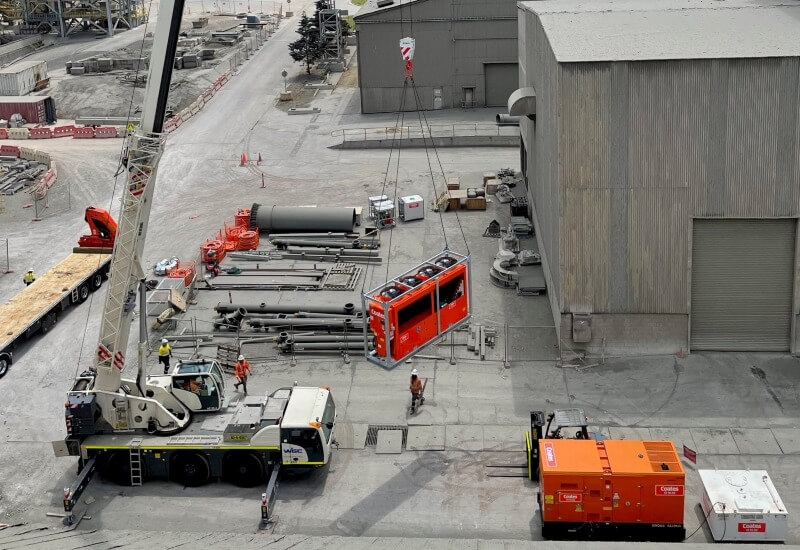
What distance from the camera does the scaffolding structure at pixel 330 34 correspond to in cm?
8075

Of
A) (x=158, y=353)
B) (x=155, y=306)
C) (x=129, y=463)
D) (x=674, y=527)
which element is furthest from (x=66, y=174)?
(x=674, y=527)

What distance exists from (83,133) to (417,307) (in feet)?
138

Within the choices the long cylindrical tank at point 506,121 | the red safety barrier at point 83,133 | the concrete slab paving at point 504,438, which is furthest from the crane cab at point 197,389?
the red safety barrier at point 83,133

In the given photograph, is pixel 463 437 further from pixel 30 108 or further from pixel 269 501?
pixel 30 108

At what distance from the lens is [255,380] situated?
108ft

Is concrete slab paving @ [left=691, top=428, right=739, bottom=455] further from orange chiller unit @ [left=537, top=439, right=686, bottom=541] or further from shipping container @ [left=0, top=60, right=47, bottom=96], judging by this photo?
shipping container @ [left=0, top=60, right=47, bottom=96]

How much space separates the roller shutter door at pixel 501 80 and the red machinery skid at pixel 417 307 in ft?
126

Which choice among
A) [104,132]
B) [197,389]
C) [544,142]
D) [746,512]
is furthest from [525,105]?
[104,132]

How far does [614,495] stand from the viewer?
77.3 feet

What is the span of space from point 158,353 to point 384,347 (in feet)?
31.8

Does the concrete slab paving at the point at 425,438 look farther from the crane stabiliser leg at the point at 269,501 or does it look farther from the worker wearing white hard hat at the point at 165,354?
the worker wearing white hard hat at the point at 165,354

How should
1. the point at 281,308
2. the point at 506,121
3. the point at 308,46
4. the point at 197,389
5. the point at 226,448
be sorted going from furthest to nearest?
the point at 308,46 → the point at 506,121 → the point at 281,308 → the point at 197,389 → the point at 226,448

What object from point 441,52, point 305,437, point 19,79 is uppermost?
point 441,52

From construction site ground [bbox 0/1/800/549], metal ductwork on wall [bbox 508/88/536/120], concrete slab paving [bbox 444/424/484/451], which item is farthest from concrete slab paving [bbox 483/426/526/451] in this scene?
metal ductwork on wall [bbox 508/88/536/120]
